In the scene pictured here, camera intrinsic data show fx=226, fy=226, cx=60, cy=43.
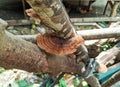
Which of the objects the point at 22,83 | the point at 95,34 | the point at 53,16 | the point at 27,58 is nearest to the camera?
the point at 53,16

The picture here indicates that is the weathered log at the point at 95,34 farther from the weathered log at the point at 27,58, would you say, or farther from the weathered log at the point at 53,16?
A: the weathered log at the point at 53,16

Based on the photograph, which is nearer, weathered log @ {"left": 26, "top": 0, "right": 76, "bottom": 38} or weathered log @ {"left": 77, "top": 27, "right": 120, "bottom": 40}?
weathered log @ {"left": 26, "top": 0, "right": 76, "bottom": 38}

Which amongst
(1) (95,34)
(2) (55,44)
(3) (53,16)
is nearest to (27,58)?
(2) (55,44)

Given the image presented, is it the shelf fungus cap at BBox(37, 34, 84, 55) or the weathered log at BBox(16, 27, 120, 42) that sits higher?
the shelf fungus cap at BBox(37, 34, 84, 55)

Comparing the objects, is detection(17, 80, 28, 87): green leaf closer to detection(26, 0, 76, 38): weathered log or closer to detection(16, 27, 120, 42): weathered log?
detection(16, 27, 120, 42): weathered log

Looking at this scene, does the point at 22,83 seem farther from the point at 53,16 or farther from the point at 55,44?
the point at 53,16

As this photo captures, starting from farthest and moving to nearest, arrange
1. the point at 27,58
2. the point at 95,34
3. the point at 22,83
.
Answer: the point at 22,83 → the point at 95,34 → the point at 27,58

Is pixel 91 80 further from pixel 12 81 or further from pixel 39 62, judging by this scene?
pixel 12 81

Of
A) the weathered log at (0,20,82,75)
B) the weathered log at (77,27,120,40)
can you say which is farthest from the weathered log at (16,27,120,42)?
the weathered log at (0,20,82,75)

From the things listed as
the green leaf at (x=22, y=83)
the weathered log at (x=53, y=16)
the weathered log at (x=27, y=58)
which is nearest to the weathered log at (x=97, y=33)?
the weathered log at (x=27, y=58)
